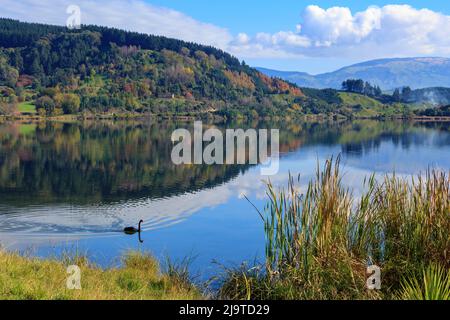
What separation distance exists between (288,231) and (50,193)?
94.7ft

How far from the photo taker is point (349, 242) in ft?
42.4

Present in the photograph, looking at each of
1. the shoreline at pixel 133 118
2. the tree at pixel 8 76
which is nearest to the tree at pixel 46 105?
the shoreline at pixel 133 118

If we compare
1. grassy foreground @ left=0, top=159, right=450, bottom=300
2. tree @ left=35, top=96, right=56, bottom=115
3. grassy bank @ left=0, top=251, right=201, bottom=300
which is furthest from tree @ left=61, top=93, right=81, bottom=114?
grassy foreground @ left=0, top=159, right=450, bottom=300

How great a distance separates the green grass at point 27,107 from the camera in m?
153

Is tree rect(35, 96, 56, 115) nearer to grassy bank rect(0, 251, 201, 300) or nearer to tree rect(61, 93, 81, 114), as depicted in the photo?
tree rect(61, 93, 81, 114)

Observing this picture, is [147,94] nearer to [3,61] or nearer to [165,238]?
[3,61]

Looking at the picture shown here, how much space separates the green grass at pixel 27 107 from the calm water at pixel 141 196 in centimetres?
8133

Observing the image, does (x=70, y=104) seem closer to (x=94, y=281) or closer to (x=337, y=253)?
(x=94, y=281)

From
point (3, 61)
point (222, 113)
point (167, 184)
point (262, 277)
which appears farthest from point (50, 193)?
point (3, 61)

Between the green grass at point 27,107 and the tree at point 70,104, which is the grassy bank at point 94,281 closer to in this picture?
the green grass at point 27,107

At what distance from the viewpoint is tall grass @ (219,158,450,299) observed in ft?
39.2

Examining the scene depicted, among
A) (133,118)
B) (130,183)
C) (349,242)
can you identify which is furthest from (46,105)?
(349,242)

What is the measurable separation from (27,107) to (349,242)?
159m

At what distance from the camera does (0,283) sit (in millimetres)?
9953
